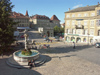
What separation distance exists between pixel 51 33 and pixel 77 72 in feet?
142

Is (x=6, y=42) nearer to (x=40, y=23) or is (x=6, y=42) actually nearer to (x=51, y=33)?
(x=51, y=33)

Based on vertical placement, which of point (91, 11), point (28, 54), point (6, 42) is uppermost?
point (91, 11)

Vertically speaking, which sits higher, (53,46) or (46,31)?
(46,31)

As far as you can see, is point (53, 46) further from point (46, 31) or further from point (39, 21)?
point (39, 21)

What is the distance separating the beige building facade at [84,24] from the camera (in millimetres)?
29266

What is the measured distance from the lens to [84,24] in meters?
33.0

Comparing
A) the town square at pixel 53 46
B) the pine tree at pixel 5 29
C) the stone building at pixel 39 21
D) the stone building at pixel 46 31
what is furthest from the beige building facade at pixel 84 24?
the stone building at pixel 39 21

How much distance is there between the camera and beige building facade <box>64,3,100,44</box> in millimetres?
29266

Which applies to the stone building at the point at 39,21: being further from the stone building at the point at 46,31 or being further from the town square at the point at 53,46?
the stone building at the point at 46,31

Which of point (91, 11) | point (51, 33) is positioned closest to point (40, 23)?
point (51, 33)

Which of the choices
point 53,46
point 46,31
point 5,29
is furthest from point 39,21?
point 5,29

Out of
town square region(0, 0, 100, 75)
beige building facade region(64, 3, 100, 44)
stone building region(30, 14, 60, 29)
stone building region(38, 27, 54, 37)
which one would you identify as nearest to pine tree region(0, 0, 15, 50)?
town square region(0, 0, 100, 75)

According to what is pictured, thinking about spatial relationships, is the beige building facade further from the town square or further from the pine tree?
the pine tree

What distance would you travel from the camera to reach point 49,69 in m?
9.66
